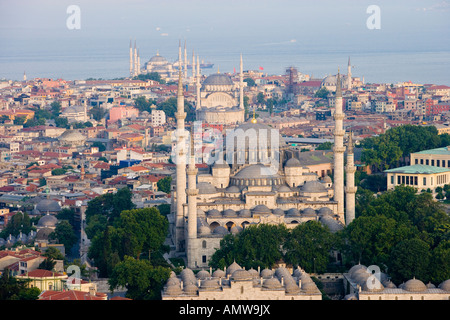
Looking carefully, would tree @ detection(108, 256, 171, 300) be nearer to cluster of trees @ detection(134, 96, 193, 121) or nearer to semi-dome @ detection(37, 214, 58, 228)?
semi-dome @ detection(37, 214, 58, 228)

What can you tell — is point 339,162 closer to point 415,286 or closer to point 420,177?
point 420,177

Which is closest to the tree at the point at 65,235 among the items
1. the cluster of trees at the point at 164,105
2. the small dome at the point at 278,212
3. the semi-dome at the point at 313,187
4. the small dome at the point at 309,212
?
the small dome at the point at 278,212

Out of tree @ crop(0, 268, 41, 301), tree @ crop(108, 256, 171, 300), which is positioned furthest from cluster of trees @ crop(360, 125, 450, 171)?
tree @ crop(0, 268, 41, 301)

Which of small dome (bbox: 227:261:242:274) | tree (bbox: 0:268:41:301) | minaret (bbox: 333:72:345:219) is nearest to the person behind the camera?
tree (bbox: 0:268:41:301)

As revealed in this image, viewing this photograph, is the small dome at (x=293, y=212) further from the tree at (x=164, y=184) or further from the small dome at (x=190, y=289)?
the tree at (x=164, y=184)

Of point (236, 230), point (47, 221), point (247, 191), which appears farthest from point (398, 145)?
point (236, 230)
